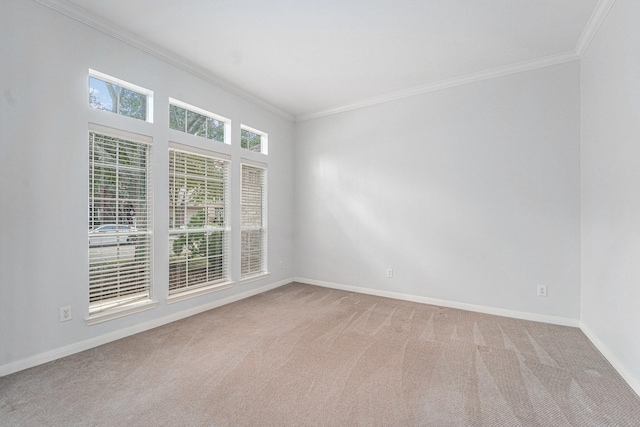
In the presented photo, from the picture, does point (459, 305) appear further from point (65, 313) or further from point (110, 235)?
point (65, 313)

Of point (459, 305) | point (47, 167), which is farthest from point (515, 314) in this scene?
point (47, 167)

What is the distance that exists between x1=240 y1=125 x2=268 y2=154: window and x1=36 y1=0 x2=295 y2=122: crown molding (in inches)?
17.4

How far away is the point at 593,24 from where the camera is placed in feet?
8.66

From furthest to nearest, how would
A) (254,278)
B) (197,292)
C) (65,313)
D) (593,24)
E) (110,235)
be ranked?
(254,278) < (197,292) < (110,235) < (593,24) < (65,313)

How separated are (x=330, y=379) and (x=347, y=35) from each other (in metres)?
3.13

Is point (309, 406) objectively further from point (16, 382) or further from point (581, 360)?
point (581, 360)

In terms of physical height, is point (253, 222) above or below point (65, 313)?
above

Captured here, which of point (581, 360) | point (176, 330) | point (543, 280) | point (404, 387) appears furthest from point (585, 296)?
point (176, 330)

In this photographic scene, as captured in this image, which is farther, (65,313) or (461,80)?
(461,80)

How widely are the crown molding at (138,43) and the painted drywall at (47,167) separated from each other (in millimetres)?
50

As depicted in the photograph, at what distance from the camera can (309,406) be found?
187 centimetres

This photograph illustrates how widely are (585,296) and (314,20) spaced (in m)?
3.90

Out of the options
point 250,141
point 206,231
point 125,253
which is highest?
point 250,141

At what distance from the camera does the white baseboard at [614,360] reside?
2027 millimetres
